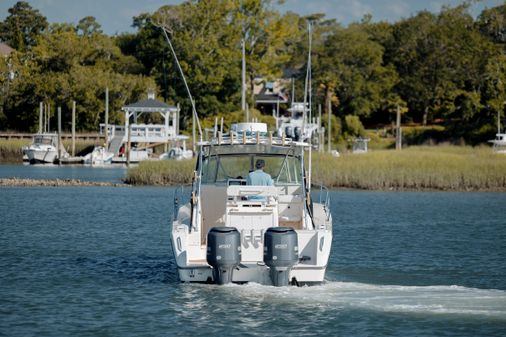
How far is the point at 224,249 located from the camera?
1698 cm

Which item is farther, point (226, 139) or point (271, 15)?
point (271, 15)

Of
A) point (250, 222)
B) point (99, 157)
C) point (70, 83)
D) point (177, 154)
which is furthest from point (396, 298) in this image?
point (70, 83)

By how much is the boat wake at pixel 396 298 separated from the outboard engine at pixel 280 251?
375mm

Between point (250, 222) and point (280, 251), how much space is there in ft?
4.64

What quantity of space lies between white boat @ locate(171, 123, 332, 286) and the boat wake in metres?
0.28

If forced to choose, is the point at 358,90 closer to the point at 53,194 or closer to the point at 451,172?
the point at 451,172

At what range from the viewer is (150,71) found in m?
92.6

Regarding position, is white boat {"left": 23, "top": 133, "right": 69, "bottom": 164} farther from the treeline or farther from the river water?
the river water

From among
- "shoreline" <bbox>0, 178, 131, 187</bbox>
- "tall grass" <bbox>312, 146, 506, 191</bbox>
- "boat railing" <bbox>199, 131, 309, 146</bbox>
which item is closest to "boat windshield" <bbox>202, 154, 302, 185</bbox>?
"boat railing" <bbox>199, 131, 309, 146</bbox>

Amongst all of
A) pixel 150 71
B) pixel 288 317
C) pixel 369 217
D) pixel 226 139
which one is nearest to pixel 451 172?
pixel 369 217

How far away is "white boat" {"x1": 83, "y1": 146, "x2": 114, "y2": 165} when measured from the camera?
75.1 meters

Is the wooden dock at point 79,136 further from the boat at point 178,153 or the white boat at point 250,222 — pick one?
the white boat at point 250,222

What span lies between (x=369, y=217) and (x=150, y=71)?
60381 millimetres

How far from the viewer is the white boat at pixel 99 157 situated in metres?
75.1
